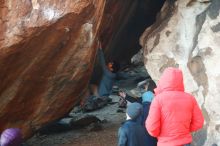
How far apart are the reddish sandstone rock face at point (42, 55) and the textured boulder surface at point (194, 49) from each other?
50.9 inches

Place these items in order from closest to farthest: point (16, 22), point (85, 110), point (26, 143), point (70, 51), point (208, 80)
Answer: point (16, 22)
point (208, 80)
point (70, 51)
point (26, 143)
point (85, 110)

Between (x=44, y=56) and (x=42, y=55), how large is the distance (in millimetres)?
62

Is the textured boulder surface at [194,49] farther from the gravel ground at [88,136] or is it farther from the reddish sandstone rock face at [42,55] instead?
the gravel ground at [88,136]

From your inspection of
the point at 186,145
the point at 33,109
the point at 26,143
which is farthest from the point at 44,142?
the point at 186,145

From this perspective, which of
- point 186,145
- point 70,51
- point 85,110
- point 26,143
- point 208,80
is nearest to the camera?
point 186,145

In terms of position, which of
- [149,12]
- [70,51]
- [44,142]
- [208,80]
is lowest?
[44,142]

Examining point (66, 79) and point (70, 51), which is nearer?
point (70, 51)

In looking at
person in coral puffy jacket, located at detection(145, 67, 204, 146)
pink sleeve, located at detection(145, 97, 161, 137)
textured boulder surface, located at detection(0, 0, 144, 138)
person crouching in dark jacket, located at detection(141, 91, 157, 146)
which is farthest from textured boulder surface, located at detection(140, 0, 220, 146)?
pink sleeve, located at detection(145, 97, 161, 137)

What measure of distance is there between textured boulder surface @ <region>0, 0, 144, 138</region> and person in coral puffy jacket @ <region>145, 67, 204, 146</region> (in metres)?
2.52

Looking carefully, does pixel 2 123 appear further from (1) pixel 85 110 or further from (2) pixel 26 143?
(1) pixel 85 110

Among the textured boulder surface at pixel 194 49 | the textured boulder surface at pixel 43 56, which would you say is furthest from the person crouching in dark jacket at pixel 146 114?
the textured boulder surface at pixel 43 56

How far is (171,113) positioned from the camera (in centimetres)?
512

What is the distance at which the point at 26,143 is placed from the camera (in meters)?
10.0

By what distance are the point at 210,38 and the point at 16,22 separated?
10.4 feet
